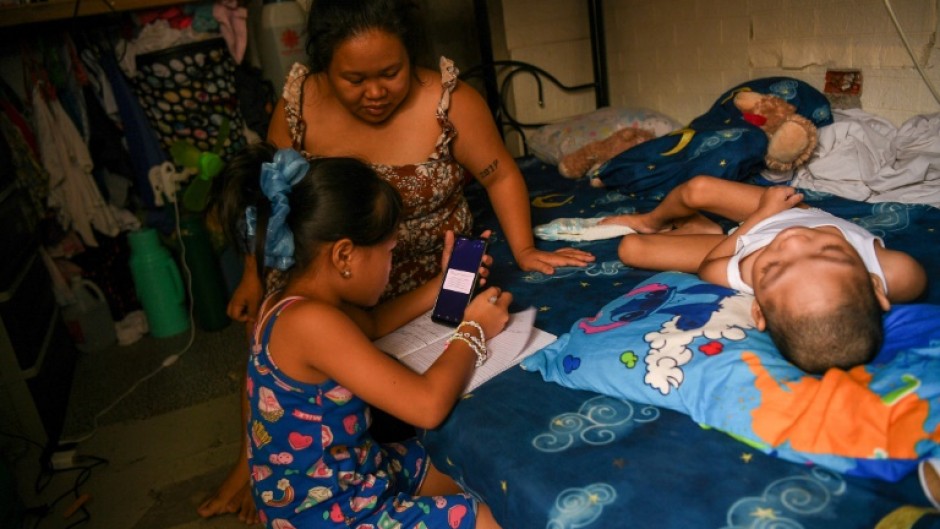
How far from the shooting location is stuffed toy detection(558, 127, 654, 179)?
2.61 metres

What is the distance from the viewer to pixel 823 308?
992 mm

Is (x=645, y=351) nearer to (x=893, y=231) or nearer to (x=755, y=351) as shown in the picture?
(x=755, y=351)

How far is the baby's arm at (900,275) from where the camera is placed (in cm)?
119

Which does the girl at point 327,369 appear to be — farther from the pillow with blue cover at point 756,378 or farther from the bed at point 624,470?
the pillow with blue cover at point 756,378

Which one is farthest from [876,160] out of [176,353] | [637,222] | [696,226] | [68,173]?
[68,173]

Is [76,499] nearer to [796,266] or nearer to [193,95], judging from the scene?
[193,95]

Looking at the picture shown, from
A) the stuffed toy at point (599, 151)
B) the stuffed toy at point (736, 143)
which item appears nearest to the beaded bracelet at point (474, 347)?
the stuffed toy at point (736, 143)

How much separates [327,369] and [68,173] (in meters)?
2.26

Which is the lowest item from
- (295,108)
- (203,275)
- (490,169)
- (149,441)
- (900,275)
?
(149,441)

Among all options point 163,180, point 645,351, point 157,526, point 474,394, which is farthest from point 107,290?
point 645,351

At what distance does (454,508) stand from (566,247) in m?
0.94

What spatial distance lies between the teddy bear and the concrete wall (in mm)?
264

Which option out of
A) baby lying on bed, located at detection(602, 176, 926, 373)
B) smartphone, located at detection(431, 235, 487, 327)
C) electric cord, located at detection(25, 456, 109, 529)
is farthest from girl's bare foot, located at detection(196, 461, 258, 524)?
baby lying on bed, located at detection(602, 176, 926, 373)

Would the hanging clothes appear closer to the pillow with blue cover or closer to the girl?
the girl
